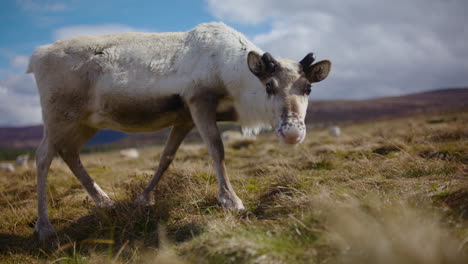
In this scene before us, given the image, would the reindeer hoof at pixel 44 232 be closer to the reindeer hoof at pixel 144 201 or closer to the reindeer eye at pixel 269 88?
the reindeer hoof at pixel 144 201

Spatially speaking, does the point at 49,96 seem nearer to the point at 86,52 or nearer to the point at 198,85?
the point at 86,52

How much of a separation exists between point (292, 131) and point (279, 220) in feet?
3.19

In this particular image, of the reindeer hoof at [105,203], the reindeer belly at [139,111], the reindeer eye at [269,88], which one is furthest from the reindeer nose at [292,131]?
the reindeer hoof at [105,203]

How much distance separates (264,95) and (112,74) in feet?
7.68

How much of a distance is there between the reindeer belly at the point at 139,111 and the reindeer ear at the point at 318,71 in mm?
1818

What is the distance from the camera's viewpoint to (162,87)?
14.5ft

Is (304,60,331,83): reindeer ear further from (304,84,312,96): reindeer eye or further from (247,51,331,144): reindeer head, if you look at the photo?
(304,84,312,96): reindeer eye

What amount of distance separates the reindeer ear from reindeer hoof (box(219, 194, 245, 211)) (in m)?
1.85

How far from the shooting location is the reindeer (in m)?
4.04

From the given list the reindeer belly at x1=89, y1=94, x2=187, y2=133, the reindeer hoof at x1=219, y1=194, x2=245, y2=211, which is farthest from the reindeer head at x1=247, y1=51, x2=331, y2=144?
the reindeer belly at x1=89, y1=94, x2=187, y2=133

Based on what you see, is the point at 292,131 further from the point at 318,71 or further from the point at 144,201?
the point at 144,201

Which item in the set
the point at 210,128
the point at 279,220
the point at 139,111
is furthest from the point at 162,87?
the point at 279,220

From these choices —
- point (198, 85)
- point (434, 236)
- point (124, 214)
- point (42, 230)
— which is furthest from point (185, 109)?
point (434, 236)

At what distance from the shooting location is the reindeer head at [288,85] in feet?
11.3
